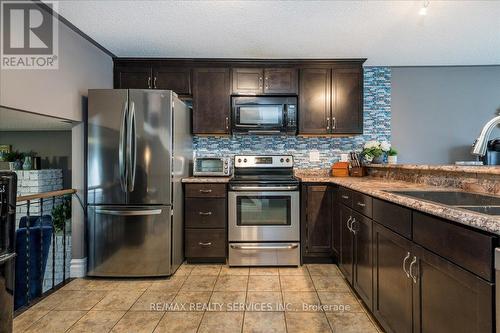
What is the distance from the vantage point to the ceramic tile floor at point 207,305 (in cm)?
181

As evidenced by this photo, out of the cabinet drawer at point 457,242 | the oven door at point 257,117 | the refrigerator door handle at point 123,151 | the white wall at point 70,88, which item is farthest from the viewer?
the oven door at point 257,117

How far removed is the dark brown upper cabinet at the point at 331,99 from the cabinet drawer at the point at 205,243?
159 centimetres

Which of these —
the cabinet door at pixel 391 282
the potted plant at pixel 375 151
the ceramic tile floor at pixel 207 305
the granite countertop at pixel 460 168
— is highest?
the potted plant at pixel 375 151

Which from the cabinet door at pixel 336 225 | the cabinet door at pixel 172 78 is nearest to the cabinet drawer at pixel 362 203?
the cabinet door at pixel 336 225

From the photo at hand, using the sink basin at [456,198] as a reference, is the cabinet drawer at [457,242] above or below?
below

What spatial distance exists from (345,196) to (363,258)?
0.61 metres

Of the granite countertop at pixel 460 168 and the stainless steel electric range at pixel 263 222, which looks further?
the stainless steel electric range at pixel 263 222

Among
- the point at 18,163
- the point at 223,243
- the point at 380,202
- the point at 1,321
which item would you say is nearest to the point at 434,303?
the point at 380,202

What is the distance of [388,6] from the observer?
208 centimetres

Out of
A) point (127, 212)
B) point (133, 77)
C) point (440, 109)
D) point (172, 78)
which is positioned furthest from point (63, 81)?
point (440, 109)

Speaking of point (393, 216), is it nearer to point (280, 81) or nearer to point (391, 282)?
point (391, 282)

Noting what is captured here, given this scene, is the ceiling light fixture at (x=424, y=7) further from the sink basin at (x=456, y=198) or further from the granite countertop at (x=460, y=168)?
the sink basin at (x=456, y=198)

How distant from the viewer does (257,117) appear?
10.2 ft

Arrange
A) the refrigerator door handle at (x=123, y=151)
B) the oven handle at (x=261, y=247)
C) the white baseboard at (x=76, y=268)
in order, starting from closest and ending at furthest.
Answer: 1. the refrigerator door handle at (x=123, y=151)
2. the white baseboard at (x=76, y=268)
3. the oven handle at (x=261, y=247)
